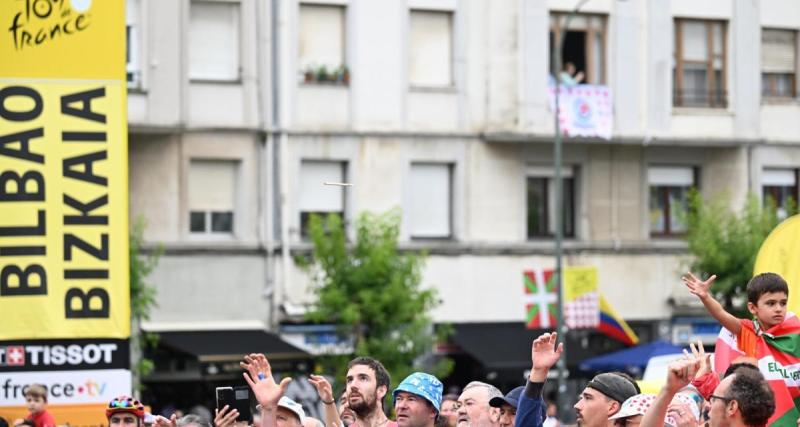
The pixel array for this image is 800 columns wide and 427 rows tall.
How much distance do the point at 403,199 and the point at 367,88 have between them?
94.5 inches

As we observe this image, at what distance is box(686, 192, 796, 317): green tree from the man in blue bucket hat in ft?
94.5

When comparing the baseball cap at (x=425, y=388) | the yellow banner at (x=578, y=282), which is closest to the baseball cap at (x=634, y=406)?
the baseball cap at (x=425, y=388)

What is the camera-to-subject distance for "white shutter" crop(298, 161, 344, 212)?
38500 millimetres

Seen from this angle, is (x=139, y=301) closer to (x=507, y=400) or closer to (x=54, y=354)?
(x=54, y=354)

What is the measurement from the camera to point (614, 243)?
136 feet

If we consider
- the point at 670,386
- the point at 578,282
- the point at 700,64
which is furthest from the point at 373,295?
the point at 670,386

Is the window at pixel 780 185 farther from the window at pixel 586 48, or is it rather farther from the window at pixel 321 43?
the window at pixel 321 43

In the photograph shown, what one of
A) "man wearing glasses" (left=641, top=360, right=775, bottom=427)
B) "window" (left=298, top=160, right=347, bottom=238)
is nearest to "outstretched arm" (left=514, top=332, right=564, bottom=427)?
"man wearing glasses" (left=641, top=360, right=775, bottom=427)

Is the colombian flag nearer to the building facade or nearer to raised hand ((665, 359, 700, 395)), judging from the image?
the building facade

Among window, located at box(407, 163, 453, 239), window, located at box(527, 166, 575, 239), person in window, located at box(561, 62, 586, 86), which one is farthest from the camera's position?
window, located at box(527, 166, 575, 239)

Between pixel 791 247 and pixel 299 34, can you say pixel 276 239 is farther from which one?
pixel 791 247

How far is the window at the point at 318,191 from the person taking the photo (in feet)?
126

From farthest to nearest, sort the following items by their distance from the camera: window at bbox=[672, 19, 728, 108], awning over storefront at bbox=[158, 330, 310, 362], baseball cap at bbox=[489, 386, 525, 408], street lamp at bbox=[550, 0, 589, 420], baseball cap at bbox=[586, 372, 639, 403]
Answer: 1. window at bbox=[672, 19, 728, 108]
2. street lamp at bbox=[550, 0, 589, 420]
3. awning over storefront at bbox=[158, 330, 310, 362]
4. baseball cap at bbox=[489, 386, 525, 408]
5. baseball cap at bbox=[586, 372, 639, 403]

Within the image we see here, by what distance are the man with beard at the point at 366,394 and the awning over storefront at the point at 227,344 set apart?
2402 centimetres
